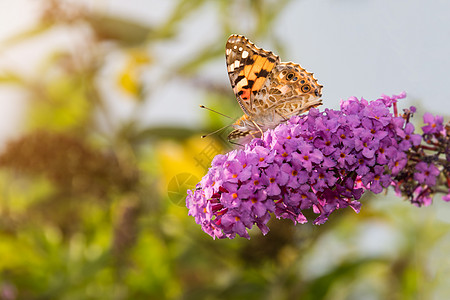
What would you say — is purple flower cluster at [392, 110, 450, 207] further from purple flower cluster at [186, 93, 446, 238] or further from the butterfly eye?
the butterfly eye

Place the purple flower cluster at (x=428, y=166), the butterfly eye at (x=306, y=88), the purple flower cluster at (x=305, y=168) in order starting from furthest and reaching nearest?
1. the butterfly eye at (x=306, y=88)
2. the purple flower cluster at (x=428, y=166)
3. the purple flower cluster at (x=305, y=168)

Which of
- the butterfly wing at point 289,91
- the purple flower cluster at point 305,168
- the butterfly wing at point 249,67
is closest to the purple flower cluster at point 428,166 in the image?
the purple flower cluster at point 305,168

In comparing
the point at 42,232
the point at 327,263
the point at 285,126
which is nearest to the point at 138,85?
the point at 42,232

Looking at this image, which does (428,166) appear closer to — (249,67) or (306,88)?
(306,88)

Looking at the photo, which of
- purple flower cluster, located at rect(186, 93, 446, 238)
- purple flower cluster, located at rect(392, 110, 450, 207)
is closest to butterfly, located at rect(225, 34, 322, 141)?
purple flower cluster, located at rect(186, 93, 446, 238)

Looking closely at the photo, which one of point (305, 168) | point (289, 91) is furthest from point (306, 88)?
point (305, 168)

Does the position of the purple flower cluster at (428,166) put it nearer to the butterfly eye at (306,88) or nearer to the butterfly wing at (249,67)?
the butterfly eye at (306,88)
